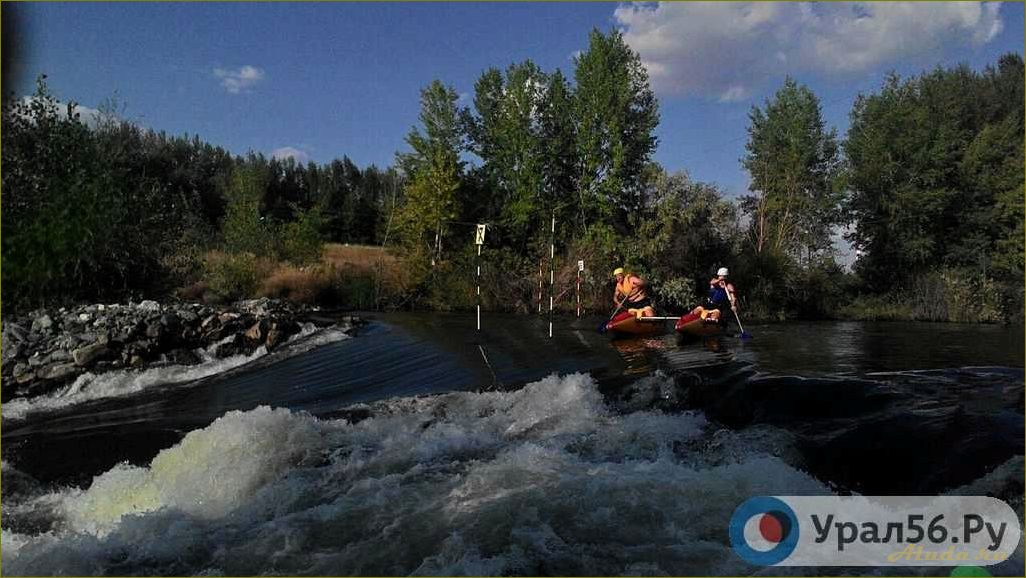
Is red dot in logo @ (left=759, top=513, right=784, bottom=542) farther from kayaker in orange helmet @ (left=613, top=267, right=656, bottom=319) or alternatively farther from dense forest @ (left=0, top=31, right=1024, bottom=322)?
dense forest @ (left=0, top=31, right=1024, bottom=322)

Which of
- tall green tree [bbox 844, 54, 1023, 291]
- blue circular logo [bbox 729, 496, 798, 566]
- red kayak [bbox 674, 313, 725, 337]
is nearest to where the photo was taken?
blue circular logo [bbox 729, 496, 798, 566]

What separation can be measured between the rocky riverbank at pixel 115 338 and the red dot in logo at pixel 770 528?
11.7 meters

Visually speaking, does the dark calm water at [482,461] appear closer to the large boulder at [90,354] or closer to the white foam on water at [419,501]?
the white foam on water at [419,501]

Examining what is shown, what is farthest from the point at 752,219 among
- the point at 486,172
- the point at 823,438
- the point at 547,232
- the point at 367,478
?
the point at 367,478

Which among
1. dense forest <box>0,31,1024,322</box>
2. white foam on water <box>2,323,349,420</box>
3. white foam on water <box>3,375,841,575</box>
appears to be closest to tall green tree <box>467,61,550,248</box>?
dense forest <box>0,31,1024,322</box>

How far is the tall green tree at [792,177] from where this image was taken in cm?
3006

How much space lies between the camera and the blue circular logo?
427 centimetres

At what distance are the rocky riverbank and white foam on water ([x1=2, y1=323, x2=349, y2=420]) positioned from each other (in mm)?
272

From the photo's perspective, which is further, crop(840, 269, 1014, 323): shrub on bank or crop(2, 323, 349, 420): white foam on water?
crop(840, 269, 1014, 323): shrub on bank

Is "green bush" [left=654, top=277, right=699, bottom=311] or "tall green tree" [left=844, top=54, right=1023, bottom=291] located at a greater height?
"tall green tree" [left=844, top=54, right=1023, bottom=291]

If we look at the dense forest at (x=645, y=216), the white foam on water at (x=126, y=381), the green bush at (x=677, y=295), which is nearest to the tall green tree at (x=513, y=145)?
the dense forest at (x=645, y=216)

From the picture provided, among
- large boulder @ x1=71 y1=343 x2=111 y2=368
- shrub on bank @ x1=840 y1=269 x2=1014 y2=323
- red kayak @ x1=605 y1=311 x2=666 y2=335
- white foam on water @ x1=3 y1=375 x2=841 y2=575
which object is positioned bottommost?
white foam on water @ x1=3 y1=375 x2=841 y2=575

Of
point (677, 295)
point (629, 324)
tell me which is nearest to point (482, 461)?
point (629, 324)

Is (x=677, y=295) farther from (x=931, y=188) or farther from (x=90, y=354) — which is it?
(x=90, y=354)
